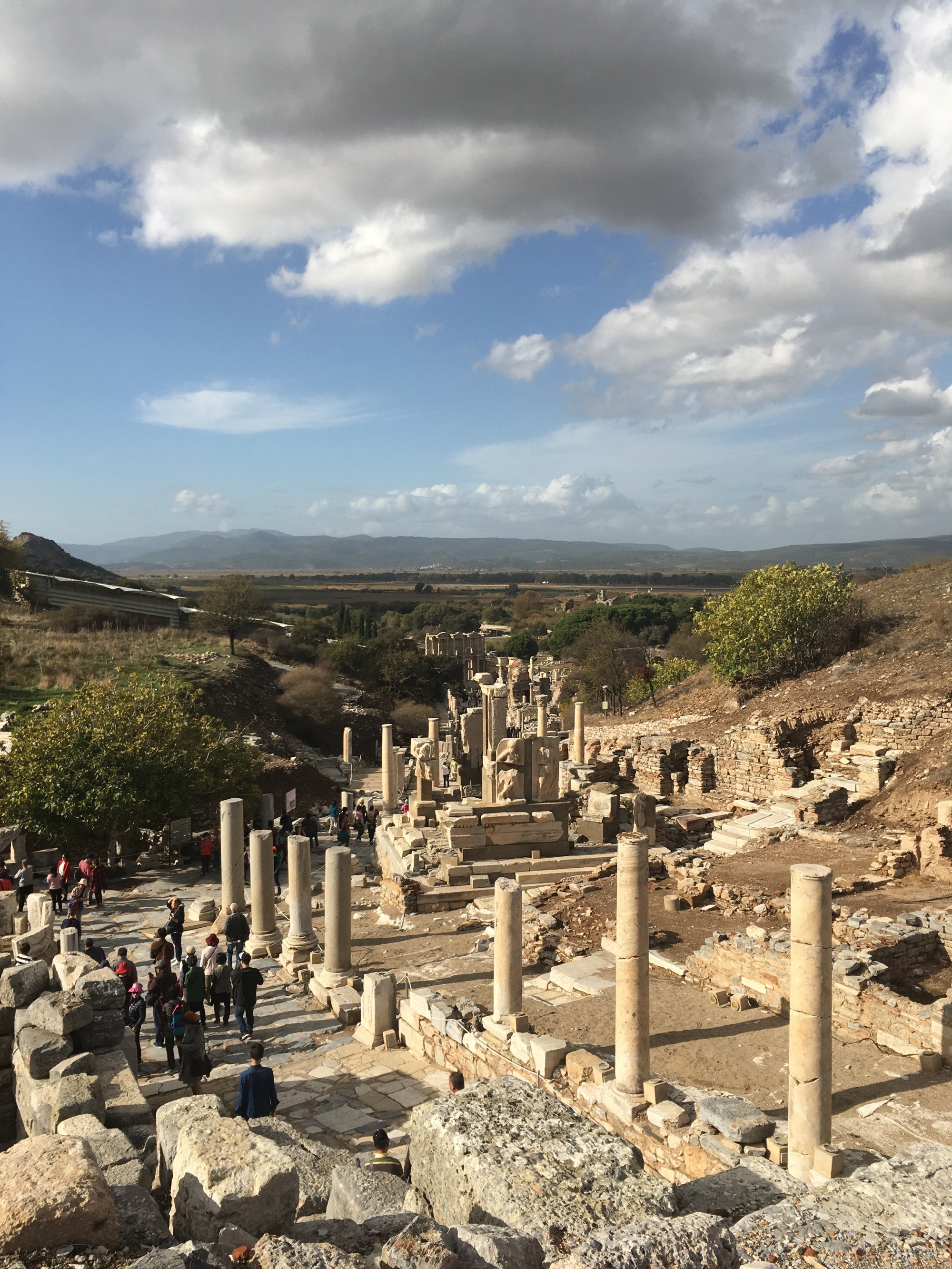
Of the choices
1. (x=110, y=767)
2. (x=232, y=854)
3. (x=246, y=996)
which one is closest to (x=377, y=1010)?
(x=246, y=996)

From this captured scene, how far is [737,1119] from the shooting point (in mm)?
7535

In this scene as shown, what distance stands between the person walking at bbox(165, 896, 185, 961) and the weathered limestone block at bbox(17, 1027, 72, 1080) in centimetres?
466

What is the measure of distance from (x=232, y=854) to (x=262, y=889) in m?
1.51

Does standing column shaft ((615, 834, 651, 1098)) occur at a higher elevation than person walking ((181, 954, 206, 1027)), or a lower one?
higher

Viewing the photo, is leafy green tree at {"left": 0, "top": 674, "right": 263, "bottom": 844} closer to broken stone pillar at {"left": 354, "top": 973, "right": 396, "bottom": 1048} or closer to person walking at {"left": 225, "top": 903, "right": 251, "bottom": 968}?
person walking at {"left": 225, "top": 903, "right": 251, "bottom": 968}

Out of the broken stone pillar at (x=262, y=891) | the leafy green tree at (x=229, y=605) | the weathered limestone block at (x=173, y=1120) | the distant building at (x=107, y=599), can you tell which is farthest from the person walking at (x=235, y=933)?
the distant building at (x=107, y=599)

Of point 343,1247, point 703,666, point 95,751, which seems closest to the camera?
point 343,1247

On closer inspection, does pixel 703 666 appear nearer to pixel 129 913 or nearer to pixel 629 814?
pixel 629 814

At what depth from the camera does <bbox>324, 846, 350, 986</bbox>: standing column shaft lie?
1347 centimetres

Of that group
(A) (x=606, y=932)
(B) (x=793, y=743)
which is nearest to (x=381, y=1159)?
(A) (x=606, y=932)

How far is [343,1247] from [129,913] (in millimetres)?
14161

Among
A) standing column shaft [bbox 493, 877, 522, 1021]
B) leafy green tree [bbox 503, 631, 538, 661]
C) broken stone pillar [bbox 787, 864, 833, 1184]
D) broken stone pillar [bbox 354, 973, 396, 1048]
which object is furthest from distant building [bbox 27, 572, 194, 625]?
broken stone pillar [bbox 787, 864, 833, 1184]

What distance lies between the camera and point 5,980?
9875mm

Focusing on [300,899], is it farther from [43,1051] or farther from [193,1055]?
[43,1051]
